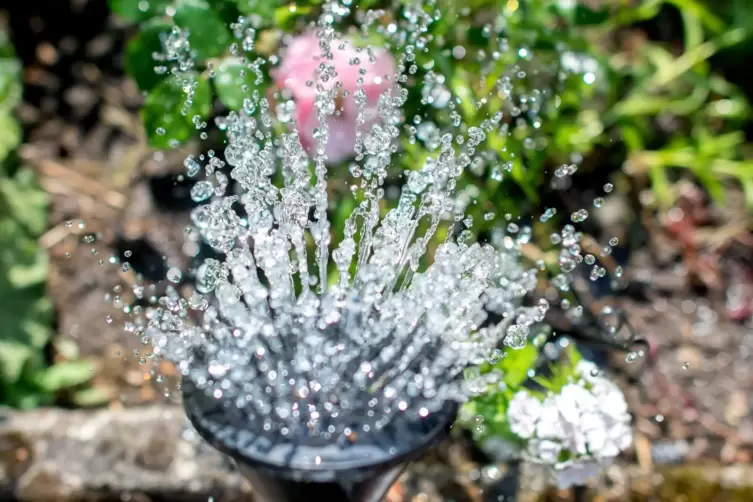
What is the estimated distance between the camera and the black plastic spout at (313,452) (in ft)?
1.71

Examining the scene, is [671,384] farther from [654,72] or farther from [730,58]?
[730,58]

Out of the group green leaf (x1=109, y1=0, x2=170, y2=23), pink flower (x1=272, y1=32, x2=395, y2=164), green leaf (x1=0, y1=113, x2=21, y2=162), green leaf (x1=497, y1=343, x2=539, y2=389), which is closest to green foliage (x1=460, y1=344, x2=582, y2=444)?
green leaf (x1=497, y1=343, x2=539, y2=389)

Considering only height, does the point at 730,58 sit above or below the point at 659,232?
above

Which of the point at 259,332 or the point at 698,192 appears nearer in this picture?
the point at 259,332

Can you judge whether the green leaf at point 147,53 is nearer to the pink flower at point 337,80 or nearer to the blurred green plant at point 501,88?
the blurred green plant at point 501,88

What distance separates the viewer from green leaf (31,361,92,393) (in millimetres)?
1128

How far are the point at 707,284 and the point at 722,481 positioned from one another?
48cm

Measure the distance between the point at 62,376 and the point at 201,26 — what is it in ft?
2.08

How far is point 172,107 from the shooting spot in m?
0.79

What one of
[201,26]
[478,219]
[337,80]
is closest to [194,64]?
[201,26]

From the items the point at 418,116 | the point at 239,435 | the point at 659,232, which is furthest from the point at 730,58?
the point at 239,435

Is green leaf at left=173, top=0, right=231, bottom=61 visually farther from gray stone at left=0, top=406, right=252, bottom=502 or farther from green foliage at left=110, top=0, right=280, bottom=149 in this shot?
gray stone at left=0, top=406, right=252, bottom=502

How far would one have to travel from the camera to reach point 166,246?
1.29 m

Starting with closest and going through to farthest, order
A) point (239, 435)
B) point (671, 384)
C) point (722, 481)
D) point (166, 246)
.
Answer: point (239, 435) → point (722, 481) → point (671, 384) → point (166, 246)
